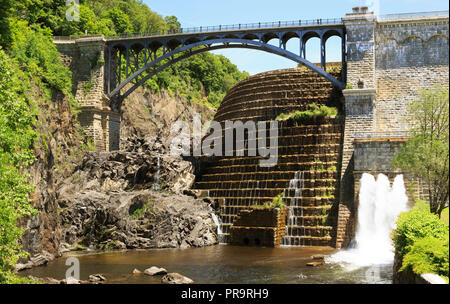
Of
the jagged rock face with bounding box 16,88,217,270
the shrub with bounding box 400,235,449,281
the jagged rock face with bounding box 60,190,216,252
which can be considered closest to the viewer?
the shrub with bounding box 400,235,449,281

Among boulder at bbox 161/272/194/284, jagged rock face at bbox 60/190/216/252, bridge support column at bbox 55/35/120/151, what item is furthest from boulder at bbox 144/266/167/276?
bridge support column at bbox 55/35/120/151

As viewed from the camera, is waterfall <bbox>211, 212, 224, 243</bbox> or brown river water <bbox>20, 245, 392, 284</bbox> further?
waterfall <bbox>211, 212, 224, 243</bbox>

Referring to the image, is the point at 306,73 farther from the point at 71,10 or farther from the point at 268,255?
the point at 71,10

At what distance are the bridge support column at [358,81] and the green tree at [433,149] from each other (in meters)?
8.47

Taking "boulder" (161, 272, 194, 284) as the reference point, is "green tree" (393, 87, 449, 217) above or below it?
above

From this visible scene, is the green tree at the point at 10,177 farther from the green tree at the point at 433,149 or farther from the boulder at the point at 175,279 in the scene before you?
the green tree at the point at 433,149

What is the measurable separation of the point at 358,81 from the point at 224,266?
18.5 meters

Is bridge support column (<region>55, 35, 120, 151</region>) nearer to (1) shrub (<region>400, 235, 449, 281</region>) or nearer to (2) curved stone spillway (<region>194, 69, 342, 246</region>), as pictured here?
(2) curved stone spillway (<region>194, 69, 342, 246</region>)

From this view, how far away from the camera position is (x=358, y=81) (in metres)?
37.8

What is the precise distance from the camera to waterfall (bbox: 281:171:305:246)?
3457 centimetres

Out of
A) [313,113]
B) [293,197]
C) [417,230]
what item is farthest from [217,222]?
[417,230]

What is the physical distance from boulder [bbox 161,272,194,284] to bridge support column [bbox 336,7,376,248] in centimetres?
1622
